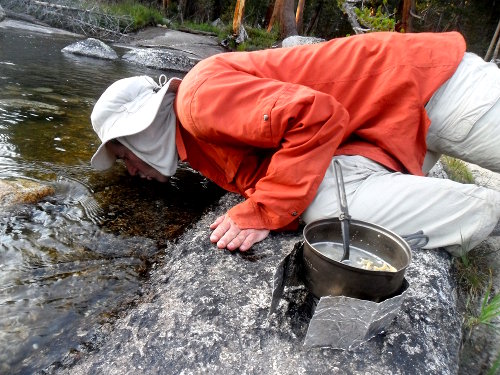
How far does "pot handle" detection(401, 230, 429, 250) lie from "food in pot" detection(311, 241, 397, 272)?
0.43 m

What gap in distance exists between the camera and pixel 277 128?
2068mm

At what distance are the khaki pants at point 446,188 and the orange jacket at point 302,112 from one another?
13cm

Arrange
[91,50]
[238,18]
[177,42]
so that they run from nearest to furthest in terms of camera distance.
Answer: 1. [91,50]
2. [177,42]
3. [238,18]

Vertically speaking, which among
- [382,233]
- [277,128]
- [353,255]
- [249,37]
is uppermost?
[277,128]

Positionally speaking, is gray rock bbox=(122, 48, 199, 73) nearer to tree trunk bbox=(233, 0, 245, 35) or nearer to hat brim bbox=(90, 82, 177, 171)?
tree trunk bbox=(233, 0, 245, 35)

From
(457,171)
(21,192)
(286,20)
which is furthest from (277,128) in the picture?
(286,20)

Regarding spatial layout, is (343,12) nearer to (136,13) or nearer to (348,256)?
(136,13)

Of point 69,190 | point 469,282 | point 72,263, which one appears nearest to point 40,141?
point 69,190

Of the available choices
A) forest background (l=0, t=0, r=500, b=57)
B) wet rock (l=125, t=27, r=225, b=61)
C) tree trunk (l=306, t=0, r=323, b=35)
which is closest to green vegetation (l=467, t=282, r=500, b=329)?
forest background (l=0, t=0, r=500, b=57)

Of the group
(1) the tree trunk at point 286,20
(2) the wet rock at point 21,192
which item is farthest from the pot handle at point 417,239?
(1) the tree trunk at point 286,20

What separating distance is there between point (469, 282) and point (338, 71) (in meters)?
1.32

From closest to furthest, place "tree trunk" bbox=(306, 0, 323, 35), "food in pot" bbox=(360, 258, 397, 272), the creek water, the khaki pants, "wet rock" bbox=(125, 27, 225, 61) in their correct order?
"food in pot" bbox=(360, 258, 397, 272) < the creek water < the khaki pants < "wet rock" bbox=(125, 27, 225, 61) < "tree trunk" bbox=(306, 0, 323, 35)

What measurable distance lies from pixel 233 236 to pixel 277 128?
1.86ft

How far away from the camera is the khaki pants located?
2.20 m
